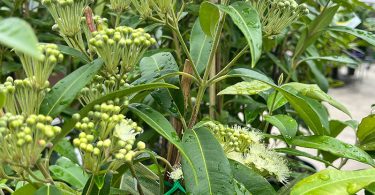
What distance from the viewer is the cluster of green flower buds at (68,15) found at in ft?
2.10


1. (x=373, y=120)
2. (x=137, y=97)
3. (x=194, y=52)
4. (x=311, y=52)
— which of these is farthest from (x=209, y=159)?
(x=311, y=52)

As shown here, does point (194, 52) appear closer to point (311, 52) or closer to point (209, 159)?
point (209, 159)

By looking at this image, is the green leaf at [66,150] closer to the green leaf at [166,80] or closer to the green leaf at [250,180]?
the green leaf at [166,80]

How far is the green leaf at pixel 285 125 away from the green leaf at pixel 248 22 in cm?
22

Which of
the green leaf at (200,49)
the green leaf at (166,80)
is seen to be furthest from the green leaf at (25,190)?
the green leaf at (200,49)

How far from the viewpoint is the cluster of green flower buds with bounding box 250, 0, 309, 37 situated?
706 mm

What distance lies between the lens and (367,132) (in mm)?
883

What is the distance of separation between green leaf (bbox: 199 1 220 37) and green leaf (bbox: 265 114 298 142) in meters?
0.20

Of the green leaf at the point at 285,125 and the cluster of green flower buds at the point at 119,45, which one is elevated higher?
the cluster of green flower buds at the point at 119,45

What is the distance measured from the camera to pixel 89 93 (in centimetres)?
67

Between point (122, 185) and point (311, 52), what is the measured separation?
2.99ft

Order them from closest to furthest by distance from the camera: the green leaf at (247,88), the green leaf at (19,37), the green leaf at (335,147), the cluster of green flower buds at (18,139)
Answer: the green leaf at (19,37)
the cluster of green flower buds at (18,139)
the green leaf at (335,147)
the green leaf at (247,88)

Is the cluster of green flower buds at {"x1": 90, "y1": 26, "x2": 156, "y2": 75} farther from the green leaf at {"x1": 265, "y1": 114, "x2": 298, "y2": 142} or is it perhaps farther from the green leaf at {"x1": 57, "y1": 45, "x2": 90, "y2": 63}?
the green leaf at {"x1": 265, "y1": 114, "x2": 298, "y2": 142}

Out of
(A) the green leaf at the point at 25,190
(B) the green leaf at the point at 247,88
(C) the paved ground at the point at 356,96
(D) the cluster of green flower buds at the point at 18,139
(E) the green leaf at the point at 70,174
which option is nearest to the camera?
(D) the cluster of green flower buds at the point at 18,139
